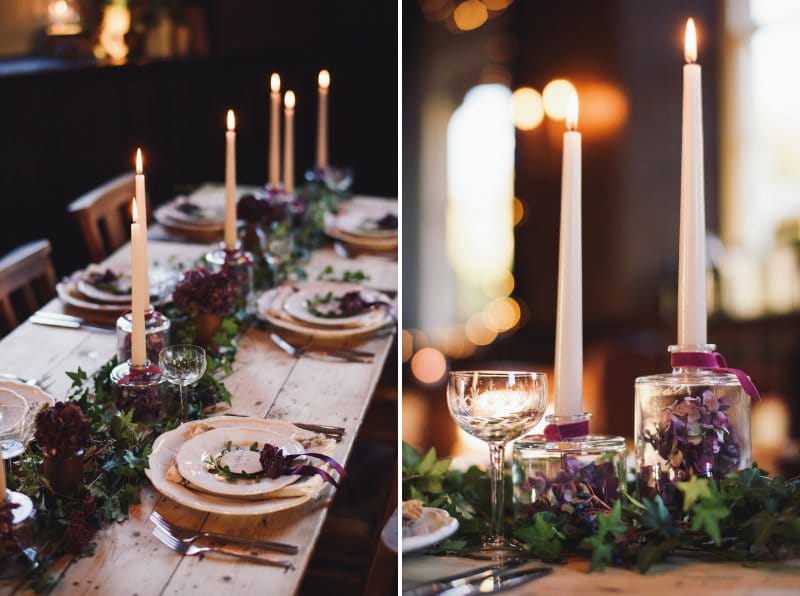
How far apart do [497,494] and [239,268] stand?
111cm

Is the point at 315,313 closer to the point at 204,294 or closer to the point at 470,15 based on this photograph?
the point at 204,294

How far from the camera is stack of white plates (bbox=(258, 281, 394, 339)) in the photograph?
180 cm

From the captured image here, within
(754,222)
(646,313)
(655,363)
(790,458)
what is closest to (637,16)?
(754,222)

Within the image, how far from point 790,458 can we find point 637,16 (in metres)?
3.26

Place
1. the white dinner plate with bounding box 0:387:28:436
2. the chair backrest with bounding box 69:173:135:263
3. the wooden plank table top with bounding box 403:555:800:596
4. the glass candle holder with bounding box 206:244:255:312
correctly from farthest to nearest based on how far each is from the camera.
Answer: the chair backrest with bounding box 69:173:135:263, the glass candle holder with bounding box 206:244:255:312, the white dinner plate with bounding box 0:387:28:436, the wooden plank table top with bounding box 403:555:800:596

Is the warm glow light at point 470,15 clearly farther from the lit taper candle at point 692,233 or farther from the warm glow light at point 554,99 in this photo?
the lit taper candle at point 692,233

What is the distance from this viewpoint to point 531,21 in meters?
5.63

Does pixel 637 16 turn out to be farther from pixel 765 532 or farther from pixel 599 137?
pixel 765 532

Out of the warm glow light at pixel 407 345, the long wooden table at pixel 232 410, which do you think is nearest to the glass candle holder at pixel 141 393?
the long wooden table at pixel 232 410

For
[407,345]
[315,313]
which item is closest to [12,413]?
[315,313]

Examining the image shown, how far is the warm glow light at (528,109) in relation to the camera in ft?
18.7

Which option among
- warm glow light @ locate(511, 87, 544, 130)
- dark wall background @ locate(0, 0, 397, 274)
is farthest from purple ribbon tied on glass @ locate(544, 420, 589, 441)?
warm glow light @ locate(511, 87, 544, 130)

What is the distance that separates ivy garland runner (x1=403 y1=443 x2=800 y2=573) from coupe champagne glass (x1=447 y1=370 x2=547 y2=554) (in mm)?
40

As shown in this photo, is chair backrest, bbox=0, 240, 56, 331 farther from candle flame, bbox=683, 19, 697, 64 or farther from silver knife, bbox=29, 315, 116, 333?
candle flame, bbox=683, 19, 697, 64
